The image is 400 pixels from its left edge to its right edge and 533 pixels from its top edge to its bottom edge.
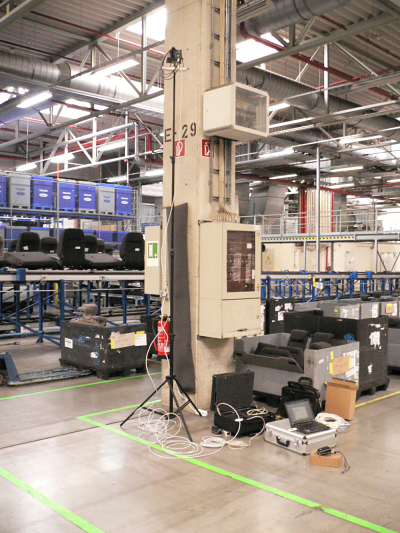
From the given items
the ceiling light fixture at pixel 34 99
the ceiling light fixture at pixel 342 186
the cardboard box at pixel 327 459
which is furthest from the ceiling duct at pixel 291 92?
the ceiling light fixture at pixel 342 186

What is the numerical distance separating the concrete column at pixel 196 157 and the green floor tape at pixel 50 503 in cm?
223

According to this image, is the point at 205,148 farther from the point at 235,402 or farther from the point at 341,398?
the point at 341,398

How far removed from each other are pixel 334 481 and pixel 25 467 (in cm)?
246

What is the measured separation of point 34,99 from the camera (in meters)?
11.9

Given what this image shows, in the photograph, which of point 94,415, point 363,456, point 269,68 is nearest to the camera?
point 363,456

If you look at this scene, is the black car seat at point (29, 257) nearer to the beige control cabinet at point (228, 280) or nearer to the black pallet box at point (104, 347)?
the black pallet box at point (104, 347)

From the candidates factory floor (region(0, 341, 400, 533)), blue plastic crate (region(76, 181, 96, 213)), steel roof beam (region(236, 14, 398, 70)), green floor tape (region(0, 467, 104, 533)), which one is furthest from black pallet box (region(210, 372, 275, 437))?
blue plastic crate (region(76, 181, 96, 213))

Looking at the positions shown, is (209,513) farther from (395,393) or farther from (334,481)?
(395,393)

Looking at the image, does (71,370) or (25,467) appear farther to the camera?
(71,370)

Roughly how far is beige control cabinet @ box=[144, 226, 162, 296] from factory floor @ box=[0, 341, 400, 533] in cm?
151

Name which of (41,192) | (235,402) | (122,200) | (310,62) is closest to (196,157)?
(235,402)

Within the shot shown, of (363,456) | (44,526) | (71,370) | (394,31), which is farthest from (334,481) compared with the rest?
(394,31)

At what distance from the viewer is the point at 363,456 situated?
171 inches

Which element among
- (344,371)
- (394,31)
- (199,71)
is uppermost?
(394,31)
